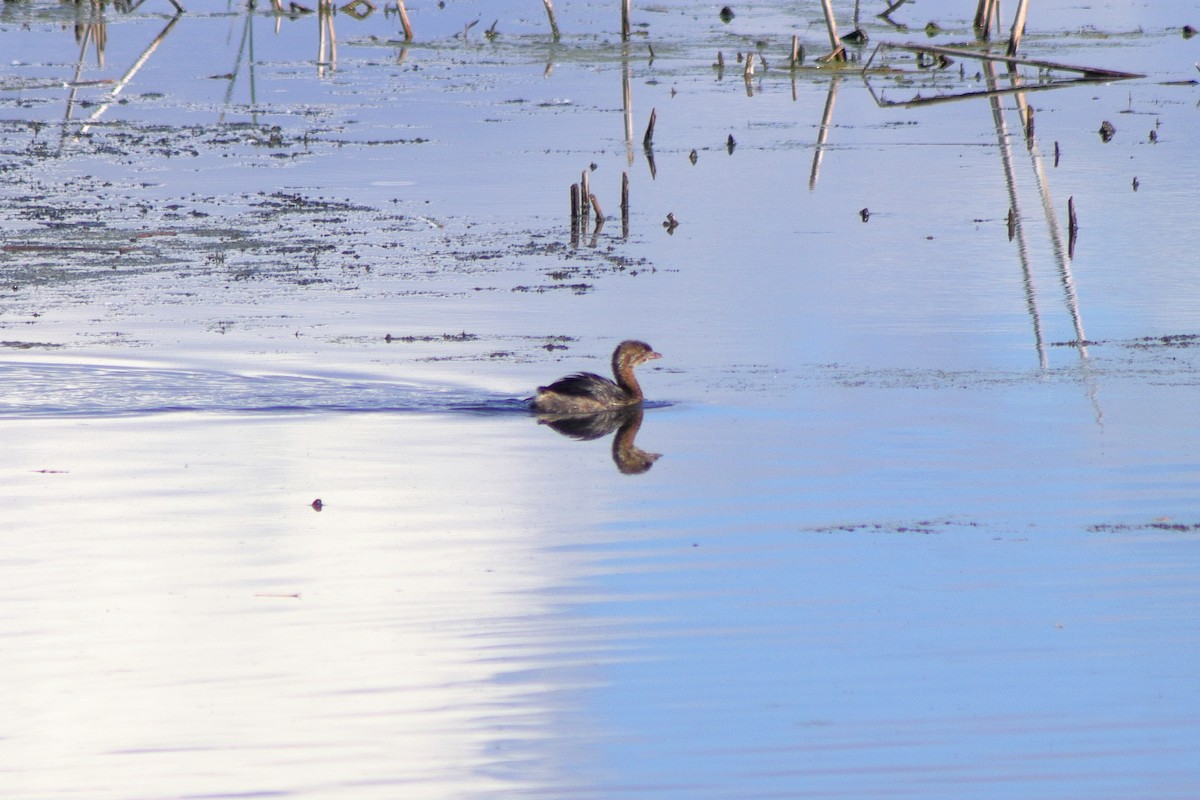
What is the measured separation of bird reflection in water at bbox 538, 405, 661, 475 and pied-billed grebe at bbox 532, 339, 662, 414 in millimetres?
52

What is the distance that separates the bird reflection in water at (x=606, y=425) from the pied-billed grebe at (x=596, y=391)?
5 centimetres

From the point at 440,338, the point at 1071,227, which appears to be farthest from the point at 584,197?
the point at 1071,227

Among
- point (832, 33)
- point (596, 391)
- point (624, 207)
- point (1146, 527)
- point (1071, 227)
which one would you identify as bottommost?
point (1146, 527)

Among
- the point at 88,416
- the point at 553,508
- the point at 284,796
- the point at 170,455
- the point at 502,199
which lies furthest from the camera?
the point at 502,199

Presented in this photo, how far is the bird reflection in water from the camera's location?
32.1 feet

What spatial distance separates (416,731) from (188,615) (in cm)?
146

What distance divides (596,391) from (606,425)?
24 centimetres

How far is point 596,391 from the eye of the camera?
397 inches

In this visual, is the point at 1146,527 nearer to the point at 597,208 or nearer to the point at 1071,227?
the point at 1071,227

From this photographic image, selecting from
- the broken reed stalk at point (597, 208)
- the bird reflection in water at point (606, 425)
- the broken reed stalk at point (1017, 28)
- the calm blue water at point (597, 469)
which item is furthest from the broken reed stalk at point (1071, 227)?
the broken reed stalk at point (1017, 28)

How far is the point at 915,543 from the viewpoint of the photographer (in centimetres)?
771

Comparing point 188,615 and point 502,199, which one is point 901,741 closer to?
point 188,615

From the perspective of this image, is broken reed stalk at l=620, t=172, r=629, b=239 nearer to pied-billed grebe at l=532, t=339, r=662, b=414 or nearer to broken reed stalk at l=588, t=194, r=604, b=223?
broken reed stalk at l=588, t=194, r=604, b=223

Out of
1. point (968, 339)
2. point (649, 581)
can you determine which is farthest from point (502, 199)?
point (649, 581)
